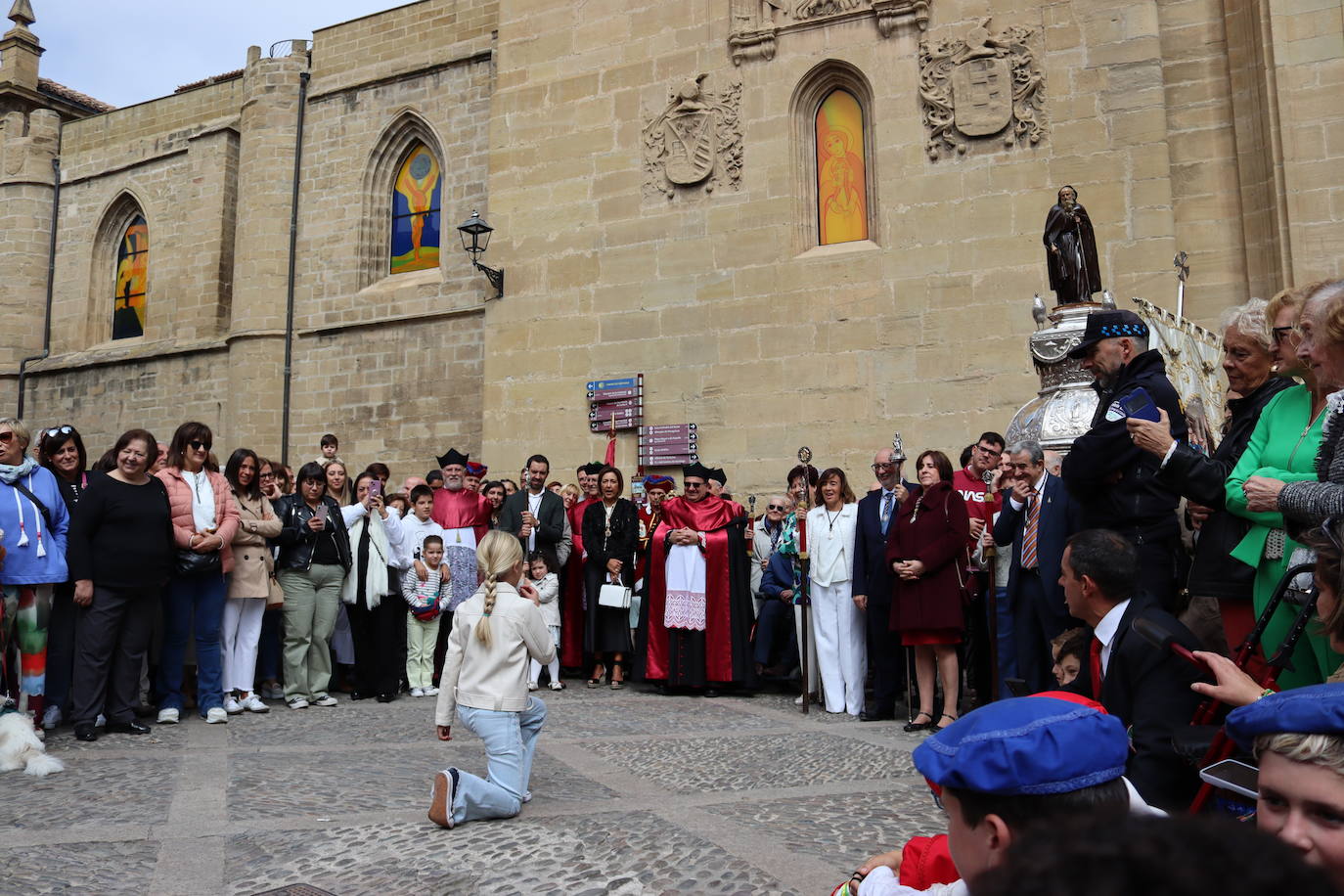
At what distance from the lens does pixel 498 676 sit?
5.17 m

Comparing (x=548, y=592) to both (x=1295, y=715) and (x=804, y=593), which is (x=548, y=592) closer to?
(x=804, y=593)

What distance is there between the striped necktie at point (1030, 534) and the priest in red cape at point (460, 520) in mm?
5122

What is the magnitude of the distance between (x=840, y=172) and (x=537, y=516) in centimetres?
599

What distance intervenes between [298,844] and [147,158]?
19.5 metres

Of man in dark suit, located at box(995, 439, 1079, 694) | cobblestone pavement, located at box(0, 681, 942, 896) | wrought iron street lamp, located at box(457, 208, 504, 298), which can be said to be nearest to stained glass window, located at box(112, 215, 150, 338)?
wrought iron street lamp, located at box(457, 208, 504, 298)

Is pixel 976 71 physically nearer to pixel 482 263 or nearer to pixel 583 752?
pixel 482 263

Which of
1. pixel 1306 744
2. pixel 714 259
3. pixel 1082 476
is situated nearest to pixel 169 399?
pixel 714 259

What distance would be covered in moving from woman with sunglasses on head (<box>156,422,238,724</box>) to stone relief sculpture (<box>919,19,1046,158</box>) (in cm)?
849

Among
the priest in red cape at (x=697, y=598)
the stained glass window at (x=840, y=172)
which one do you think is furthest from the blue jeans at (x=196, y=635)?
the stained glass window at (x=840, y=172)

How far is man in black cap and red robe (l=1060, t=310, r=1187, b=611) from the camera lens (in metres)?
4.69

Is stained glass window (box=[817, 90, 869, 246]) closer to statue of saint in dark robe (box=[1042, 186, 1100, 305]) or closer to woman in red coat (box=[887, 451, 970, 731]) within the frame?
statue of saint in dark robe (box=[1042, 186, 1100, 305])

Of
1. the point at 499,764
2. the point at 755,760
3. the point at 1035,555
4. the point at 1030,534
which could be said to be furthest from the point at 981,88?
the point at 499,764

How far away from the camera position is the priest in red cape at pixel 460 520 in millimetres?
9828

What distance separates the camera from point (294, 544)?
8609mm
